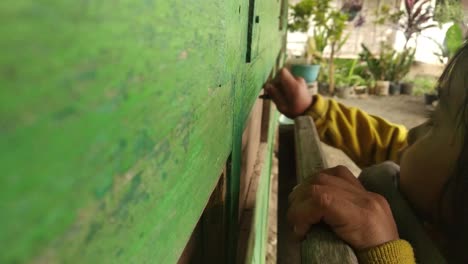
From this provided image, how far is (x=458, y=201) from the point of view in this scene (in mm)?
617

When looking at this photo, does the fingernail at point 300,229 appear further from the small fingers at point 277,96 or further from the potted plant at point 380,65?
the potted plant at point 380,65

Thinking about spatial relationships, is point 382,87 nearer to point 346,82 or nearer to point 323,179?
point 346,82

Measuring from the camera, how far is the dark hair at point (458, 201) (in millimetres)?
601

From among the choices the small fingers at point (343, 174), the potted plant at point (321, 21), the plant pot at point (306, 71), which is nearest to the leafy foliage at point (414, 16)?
the potted plant at point (321, 21)

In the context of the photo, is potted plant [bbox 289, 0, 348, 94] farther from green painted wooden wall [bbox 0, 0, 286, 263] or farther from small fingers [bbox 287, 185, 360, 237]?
green painted wooden wall [bbox 0, 0, 286, 263]

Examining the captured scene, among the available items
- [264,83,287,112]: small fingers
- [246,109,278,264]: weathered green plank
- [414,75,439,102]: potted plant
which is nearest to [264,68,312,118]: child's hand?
[264,83,287,112]: small fingers

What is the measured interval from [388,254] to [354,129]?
852mm

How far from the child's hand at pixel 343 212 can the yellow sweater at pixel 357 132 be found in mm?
768

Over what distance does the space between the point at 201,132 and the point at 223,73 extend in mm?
101

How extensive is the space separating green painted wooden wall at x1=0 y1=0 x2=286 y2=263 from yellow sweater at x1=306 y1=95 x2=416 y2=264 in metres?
1.09

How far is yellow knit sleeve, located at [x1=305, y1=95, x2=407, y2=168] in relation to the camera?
126 cm

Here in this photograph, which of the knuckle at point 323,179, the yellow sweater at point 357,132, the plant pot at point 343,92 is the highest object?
the knuckle at point 323,179

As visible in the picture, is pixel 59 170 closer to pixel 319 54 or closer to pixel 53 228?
pixel 53 228

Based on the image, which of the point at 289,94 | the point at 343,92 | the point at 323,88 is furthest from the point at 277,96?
the point at 323,88
